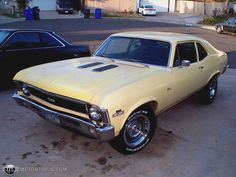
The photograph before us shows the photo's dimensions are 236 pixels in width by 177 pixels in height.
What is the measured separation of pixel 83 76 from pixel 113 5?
43.2 meters

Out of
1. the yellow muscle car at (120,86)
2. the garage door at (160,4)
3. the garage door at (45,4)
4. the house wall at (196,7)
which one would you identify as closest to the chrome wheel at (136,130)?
the yellow muscle car at (120,86)

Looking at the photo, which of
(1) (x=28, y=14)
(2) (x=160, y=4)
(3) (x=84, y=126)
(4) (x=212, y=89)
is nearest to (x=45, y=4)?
(1) (x=28, y=14)

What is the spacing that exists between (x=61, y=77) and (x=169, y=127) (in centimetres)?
221

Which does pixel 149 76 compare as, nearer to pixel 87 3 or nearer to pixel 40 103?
pixel 40 103

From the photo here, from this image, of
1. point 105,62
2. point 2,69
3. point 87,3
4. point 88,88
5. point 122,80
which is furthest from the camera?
point 87,3

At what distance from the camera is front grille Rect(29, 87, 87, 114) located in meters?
4.15

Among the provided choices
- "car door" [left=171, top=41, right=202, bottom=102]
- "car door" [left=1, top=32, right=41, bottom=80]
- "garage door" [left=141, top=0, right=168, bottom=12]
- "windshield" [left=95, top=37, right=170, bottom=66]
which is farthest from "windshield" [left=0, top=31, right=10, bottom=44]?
"garage door" [left=141, top=0, right=168, bottom=12]

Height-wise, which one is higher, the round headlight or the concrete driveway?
the round headlight

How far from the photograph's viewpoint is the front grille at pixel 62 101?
13.6ft

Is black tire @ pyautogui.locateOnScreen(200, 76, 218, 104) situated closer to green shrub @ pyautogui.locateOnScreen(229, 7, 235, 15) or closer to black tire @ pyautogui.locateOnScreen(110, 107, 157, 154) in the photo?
black tire @ pyautogui.locateOnScreen(110, 107, 157, 154)

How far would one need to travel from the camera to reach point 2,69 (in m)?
7.24

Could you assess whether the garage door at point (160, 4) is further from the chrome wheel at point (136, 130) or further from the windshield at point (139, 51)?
the chrome wheel at point (136, 130)

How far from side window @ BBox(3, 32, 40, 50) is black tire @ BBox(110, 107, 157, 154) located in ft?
13.7

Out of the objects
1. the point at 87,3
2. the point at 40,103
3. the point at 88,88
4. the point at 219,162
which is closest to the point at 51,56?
the point at 40,103
